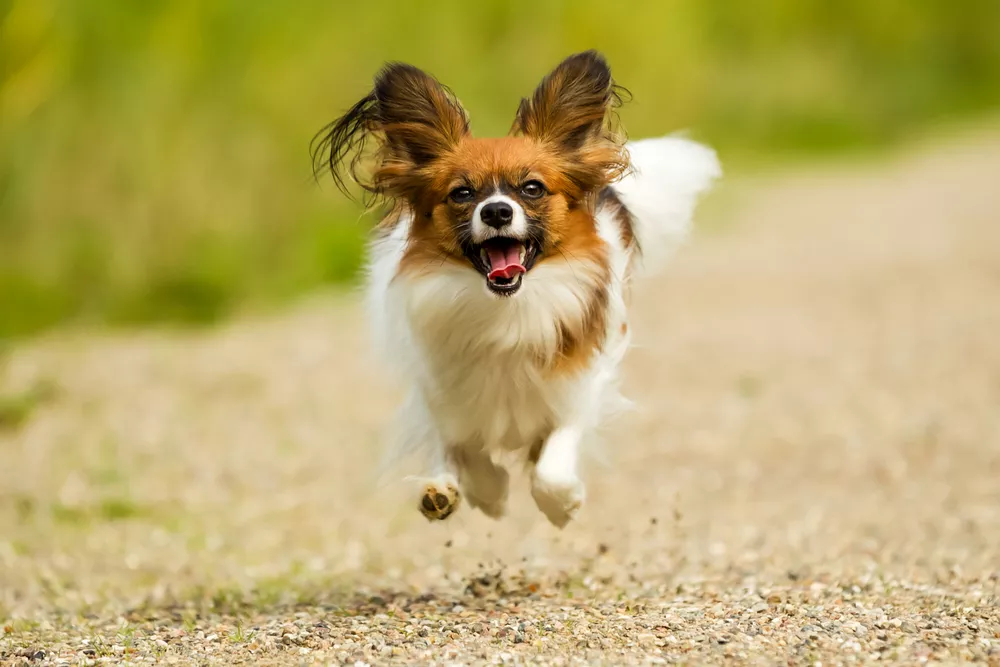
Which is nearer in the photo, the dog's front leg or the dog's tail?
the dog's front leg

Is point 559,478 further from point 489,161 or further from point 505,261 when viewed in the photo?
point 489,161

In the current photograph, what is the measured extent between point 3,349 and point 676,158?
5.89m

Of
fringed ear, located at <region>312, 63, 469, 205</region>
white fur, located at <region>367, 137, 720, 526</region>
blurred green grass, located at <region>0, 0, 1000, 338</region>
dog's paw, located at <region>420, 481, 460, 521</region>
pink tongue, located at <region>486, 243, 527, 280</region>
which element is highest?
blurred green grass, located at <region>0, 0, 1000, 338</region>

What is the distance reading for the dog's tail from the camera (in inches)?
217

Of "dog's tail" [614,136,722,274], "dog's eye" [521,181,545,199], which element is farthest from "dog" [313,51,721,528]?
"dog's tail" [614,136,722,274]

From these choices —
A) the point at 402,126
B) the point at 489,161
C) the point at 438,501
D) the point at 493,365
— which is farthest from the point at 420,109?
the point at 438,501

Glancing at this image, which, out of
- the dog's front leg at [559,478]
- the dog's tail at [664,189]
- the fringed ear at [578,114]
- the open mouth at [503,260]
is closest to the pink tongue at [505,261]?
the open mouth at [503,260]

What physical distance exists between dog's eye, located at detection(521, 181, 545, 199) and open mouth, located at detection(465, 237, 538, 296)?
17cm

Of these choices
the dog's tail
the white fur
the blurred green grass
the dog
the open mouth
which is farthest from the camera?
the blurred green grass

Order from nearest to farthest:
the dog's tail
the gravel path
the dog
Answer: the gravel path
the dog
the dog's tail

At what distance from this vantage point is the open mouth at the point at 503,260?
173 inches

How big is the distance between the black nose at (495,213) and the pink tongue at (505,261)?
0.16m

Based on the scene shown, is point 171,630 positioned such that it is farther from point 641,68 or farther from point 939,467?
point 641,68

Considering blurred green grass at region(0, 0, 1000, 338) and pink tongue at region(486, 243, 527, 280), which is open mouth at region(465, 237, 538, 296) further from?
blurred green grass at region(0, 0, 1000, 338)
